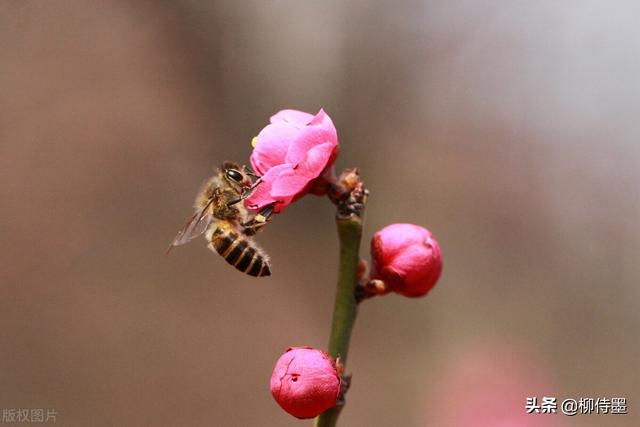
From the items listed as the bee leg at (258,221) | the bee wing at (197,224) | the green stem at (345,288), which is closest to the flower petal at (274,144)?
the bee leg at (258,221)

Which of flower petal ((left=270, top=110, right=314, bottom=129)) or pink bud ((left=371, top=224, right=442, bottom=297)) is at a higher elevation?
flower petal ((left=270, top=110, right=314, bottom=129))

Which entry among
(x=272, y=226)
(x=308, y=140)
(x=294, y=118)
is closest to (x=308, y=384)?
(x=308, y=140)

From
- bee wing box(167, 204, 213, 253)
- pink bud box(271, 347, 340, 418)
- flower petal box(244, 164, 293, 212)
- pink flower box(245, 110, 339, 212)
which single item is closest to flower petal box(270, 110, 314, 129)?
pink flower box(245, 110, 339, 212)

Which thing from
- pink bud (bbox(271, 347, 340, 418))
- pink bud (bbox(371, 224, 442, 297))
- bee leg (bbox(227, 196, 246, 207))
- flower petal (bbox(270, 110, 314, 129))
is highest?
flower petal (bbox(270, 110, 314, 129))

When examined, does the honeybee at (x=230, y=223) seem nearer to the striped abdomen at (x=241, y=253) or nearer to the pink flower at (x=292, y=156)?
the striped abdomen at (x=241, y=253)

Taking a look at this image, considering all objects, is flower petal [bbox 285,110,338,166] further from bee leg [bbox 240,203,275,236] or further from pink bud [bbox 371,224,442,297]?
pink bud [bbox 371,224,442,297]

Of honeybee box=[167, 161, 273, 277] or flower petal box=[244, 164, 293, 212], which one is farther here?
honeybee box=[167, 161, 273, 277]

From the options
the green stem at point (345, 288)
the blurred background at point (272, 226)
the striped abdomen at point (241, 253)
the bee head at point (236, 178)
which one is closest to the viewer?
the green stem at point (345, 288)
